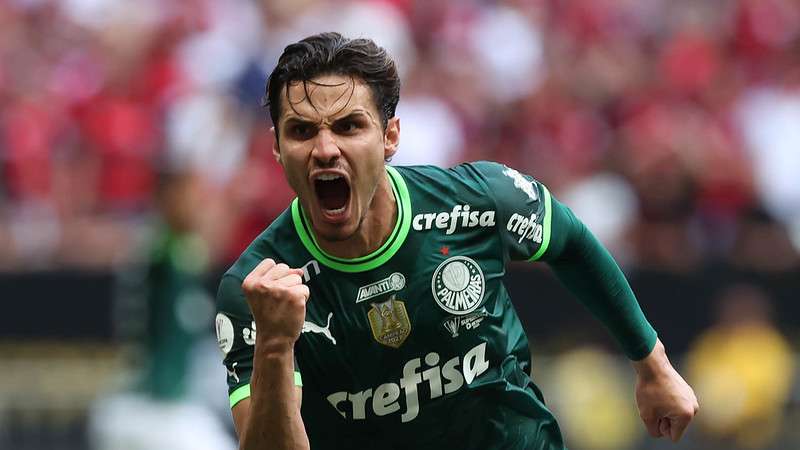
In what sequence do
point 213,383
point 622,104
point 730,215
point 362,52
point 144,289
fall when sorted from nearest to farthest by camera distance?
point 362,52
point 144,289
point 213,383
point 730,215
point 622,104

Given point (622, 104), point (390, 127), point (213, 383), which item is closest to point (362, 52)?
point (390, 127)

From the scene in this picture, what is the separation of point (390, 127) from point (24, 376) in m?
6.94

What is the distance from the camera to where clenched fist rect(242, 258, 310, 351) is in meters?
4.22

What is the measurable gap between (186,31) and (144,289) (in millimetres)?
5019

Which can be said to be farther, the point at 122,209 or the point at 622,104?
the point at 622,104

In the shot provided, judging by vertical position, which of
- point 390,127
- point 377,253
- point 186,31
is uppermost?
point 186,31

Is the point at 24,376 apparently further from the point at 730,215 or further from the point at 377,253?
the point at 377,253

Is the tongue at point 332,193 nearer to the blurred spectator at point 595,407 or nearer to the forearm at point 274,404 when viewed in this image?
the forearm at point 274,404

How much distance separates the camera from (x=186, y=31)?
42.6 feet

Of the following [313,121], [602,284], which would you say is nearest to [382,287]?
[313,121]

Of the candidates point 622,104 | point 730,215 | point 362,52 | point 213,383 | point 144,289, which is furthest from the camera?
point 622,104

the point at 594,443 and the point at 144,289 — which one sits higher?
the point at 144,289

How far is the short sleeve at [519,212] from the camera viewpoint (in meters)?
4.94

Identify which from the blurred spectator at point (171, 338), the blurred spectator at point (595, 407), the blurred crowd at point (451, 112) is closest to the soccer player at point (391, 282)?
the blurred spectator at point (171, 338)
